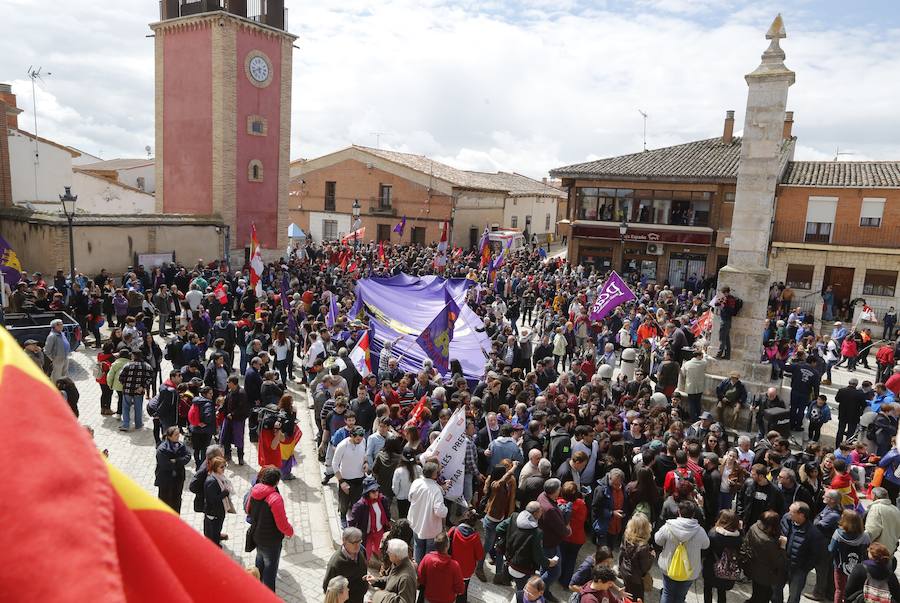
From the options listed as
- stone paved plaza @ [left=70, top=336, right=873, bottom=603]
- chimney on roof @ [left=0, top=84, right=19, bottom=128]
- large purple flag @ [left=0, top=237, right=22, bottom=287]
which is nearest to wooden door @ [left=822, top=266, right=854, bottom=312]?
stone paved plaza @ [left=70, top=336, right=873, bottom=603]

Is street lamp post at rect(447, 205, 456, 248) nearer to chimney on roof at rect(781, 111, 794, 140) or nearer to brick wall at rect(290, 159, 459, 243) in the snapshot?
brick wall at rect(290, 159, 459, 243)

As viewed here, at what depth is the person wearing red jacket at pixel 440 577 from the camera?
6.05 metres

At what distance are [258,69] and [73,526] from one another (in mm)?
32098

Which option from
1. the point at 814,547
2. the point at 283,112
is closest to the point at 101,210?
the point at 283,112

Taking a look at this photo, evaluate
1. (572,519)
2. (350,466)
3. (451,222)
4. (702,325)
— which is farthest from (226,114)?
(572,519)

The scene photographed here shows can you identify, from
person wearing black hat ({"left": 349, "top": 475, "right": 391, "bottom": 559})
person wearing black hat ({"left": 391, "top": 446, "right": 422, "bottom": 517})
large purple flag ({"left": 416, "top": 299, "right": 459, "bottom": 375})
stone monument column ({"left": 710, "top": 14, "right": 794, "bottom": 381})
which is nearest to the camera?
person wearing black hat ({"left": 349, "top": 475, "right": 391, "bottom": 559})

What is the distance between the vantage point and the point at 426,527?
23.5 feet

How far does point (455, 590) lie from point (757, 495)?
164 inches

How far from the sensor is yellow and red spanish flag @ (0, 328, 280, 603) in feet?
3.20

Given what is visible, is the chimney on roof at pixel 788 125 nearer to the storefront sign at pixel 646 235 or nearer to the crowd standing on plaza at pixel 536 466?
the storefront sign at pixel 646 235

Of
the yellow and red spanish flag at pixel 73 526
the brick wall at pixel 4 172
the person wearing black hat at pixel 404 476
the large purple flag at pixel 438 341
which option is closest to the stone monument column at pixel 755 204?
the large purple flag at pixel 438 341

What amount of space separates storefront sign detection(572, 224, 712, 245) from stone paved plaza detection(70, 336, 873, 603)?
2564 centimetres

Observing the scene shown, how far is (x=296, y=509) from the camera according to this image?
9250 mm

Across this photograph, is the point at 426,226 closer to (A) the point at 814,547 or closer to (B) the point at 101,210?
(B) the point at 101,210
